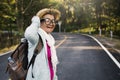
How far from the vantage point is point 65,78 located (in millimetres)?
12719

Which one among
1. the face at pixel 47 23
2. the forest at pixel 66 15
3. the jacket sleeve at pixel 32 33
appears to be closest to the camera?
the jacket sleeve at pixel 32 33

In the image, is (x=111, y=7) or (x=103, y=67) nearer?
(x=103, y=67)

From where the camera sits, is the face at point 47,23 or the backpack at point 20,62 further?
the face at point 47,23

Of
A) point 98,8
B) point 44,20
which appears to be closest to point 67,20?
point 98,8

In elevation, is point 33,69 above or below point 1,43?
above

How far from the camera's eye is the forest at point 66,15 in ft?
113

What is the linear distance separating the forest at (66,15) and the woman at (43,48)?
2667 cm

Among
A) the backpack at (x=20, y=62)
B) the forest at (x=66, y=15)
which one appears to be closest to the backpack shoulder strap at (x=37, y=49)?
the backpack at (x=20, y=62)

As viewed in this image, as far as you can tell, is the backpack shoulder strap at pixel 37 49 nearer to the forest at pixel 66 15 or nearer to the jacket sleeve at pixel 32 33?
the jacket sleeve at pixel 32 33

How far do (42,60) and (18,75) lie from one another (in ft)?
1.19

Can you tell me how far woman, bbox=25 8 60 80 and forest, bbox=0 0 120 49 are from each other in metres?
26.7

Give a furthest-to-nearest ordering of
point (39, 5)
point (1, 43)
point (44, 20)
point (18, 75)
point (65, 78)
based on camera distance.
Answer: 1. point (39, 5)
2. point (1, 43)
3. point (65, 78)
4. point (44, 20)
5. point (18, 75)

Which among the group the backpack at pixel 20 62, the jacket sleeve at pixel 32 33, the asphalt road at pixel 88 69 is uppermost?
the jacket sleeve at pixel 32 33

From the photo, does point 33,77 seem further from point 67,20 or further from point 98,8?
point 67,20
